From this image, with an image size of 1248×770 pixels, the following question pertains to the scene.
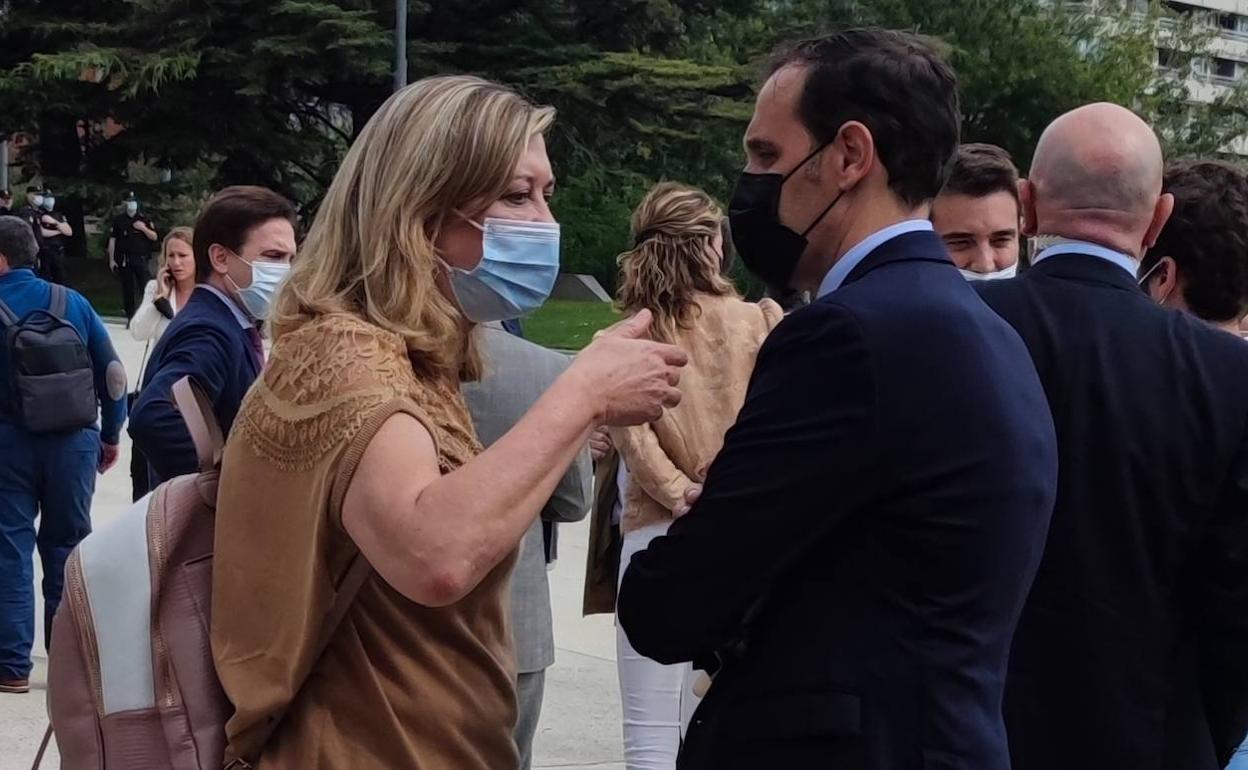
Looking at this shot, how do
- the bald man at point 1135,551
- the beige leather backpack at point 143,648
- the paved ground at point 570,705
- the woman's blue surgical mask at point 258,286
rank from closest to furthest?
the beige leather backpack at point 143,648 → the bald man at point 1135,551 → the woman's blue surgical mask at point 258,286 → the paved ground at point 570,705

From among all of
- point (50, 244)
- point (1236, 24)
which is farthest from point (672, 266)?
point (1236, 24)

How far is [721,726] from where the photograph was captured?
6.61 ft

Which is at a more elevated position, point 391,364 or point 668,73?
point 391,364

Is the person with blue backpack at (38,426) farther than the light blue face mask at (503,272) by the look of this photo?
Yes

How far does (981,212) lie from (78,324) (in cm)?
427

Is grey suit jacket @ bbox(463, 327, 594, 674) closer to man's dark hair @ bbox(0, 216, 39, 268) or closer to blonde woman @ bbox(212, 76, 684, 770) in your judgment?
blonde woman @ bbox(212, 76, 684, 770)

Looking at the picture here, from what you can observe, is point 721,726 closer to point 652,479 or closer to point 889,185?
point 889,185

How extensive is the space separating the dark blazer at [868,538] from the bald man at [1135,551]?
24.5 inches

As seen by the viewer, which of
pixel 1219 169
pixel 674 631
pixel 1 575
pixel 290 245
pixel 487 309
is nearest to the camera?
pixel 674 631

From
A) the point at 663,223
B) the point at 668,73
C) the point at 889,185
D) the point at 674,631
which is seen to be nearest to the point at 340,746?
the point at 674,631

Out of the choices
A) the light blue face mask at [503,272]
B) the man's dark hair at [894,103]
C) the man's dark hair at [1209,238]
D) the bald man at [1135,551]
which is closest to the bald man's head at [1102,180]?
the bald man at [1135,551]

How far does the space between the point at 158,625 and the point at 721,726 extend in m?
0.84

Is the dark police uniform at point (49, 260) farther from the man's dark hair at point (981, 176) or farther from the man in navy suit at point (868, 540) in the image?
the man in navy suit at point (868, 540)

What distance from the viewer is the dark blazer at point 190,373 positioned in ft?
14.5
